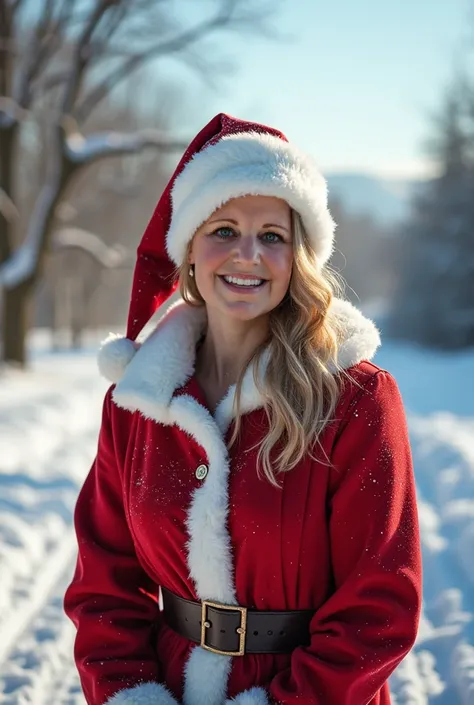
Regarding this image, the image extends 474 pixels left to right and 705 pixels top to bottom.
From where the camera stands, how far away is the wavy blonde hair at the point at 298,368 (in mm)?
Answer: 1886

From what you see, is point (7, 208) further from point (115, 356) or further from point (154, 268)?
point (115, 356)

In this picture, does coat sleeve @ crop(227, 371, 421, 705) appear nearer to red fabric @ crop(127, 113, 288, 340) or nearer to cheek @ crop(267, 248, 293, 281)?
cheek @ crop(267, 248, 293, 281)

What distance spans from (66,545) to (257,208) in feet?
12.4

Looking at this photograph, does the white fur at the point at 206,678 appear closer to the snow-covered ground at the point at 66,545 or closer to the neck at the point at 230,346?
the neck at the point at 230,346

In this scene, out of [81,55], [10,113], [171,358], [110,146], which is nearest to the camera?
[171,358]

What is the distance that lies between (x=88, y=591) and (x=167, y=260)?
1.06 meters

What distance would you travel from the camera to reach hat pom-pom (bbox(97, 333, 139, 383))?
7.56ft

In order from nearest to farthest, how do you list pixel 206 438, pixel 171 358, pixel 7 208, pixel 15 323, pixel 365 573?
1. pixel 365 573
2. pixel 206 438
3. pixel 171 358
4. pixel 7 208
5. pixel 15 323

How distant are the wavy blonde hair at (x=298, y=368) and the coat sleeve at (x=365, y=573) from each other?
0.09 m

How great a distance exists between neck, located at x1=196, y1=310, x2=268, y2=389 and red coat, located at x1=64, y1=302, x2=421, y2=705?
8cm

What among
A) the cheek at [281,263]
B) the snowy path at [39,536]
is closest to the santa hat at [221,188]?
the cheek at [281,263]

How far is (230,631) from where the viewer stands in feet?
6.34

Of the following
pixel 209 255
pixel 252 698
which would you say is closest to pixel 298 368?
pixel 209 255

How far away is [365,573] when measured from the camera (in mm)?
1753
